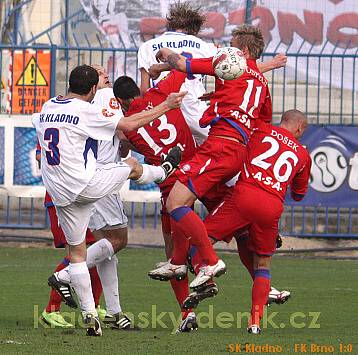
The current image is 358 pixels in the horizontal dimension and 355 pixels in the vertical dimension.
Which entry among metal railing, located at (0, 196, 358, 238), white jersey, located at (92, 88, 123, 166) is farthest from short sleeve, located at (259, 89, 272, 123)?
metal railing, located at (0, 196, 358, 238)

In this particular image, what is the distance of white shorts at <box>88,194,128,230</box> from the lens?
37.1 ft

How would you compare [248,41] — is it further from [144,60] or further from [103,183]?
[103,183]

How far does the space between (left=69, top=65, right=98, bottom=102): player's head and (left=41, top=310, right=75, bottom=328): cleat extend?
2.03 meters

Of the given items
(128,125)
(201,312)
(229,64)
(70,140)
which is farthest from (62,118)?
(201,312)

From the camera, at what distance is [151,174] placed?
10.6 meters

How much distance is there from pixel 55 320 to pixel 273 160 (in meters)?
2.35

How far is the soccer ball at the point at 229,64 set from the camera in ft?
33.7

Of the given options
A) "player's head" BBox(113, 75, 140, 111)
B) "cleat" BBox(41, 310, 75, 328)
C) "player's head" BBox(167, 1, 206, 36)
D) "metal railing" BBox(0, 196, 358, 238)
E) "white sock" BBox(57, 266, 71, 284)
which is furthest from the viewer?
"metal railing" BBox(0, 196, 358, 238)

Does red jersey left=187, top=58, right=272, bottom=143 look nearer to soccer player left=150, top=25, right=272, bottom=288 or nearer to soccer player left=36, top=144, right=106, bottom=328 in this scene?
soccer player left=150, top=25, right=272, bottom=288

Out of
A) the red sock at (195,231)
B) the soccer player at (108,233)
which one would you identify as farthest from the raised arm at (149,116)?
the red sock at (195,231)

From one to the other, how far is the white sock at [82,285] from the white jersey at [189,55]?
1978 millimetres

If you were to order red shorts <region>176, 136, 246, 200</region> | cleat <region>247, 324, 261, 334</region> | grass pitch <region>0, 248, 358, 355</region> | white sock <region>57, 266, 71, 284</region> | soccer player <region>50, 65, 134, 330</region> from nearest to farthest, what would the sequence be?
grass pitch <region>0, 248, 358, 355</region>, cleat <region>247, 324, 261, 334</region>, red shorts <region>176, 136, 246, 200</region>, white sock <region>57, 266, 71, 284</region>, soccer player <region>50, 65, 134, 330</region>

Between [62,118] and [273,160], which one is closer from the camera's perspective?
[62,118]

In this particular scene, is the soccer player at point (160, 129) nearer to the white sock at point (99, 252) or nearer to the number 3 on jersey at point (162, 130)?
the number 3 on jersey at point (162, 130)
